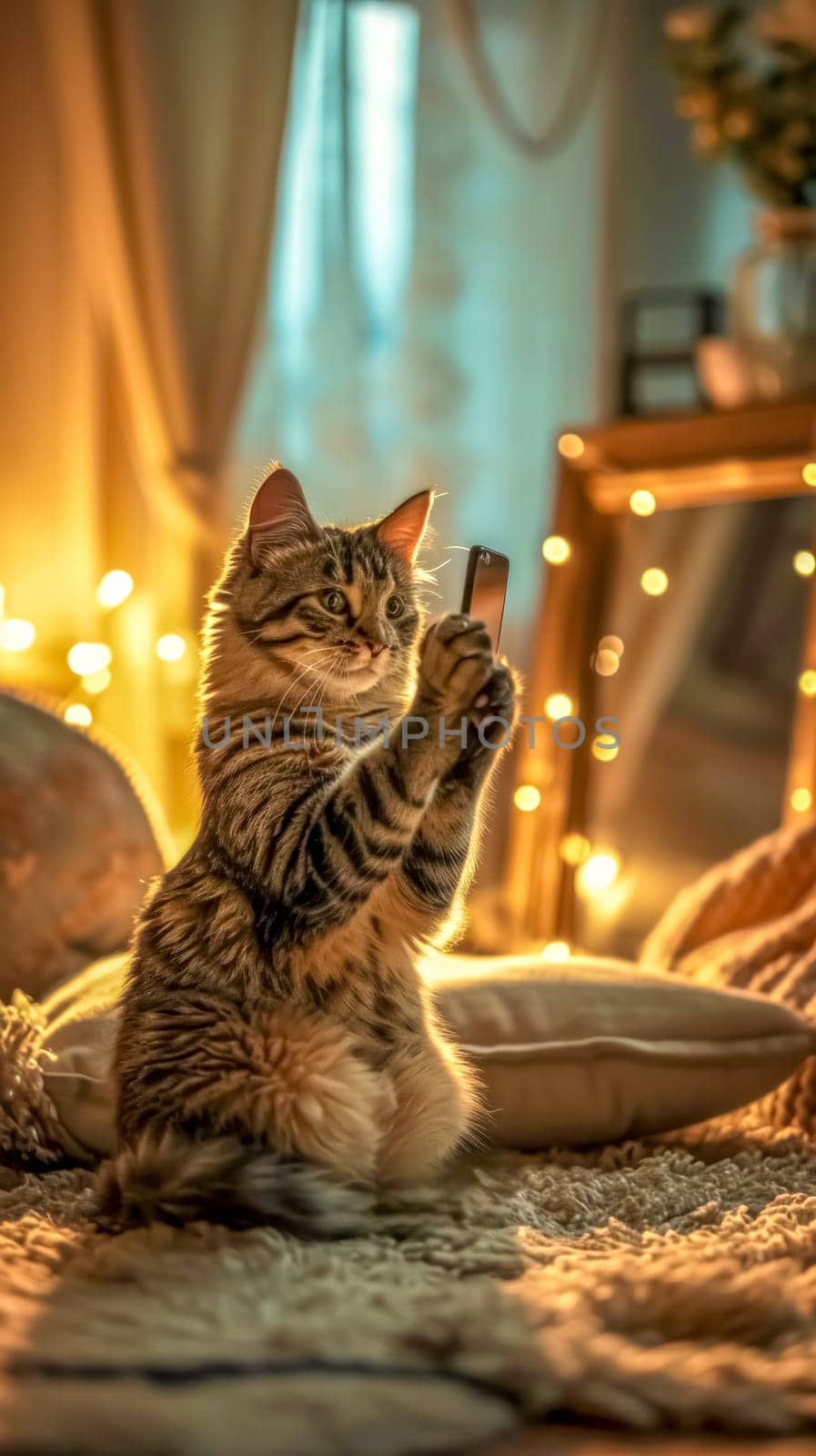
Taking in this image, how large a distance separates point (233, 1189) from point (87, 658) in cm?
160

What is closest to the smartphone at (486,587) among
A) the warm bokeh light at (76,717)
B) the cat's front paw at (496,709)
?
the cat's front paw at (496,709)

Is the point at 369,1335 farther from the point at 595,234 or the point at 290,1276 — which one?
the point at 595,234

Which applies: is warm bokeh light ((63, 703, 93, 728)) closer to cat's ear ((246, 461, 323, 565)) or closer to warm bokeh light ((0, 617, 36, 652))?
warm bokeh light ((0, 617, 36, 652))

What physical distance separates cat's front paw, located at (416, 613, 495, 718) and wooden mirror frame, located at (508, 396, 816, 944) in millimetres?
1299

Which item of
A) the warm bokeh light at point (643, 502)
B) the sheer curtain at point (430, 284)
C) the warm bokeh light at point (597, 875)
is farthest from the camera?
the sheer curtain at point (430, 284)

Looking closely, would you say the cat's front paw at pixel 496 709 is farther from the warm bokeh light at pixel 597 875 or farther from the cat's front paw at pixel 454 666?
the warm bokeh light at pixel 597 875

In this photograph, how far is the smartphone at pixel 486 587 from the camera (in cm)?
100

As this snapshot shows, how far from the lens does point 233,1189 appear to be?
0.90m

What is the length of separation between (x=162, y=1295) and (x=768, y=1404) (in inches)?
13.8

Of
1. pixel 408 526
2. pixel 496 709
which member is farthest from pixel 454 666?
pixel 408 526

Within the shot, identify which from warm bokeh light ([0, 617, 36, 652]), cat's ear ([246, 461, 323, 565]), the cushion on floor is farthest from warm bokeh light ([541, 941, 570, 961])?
warm bokeh light ([0, 617, 36, 652])

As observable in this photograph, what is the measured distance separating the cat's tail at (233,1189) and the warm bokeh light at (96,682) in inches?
62.3

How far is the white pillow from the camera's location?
126 cm

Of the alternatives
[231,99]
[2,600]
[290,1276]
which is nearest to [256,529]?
[290,1276]
